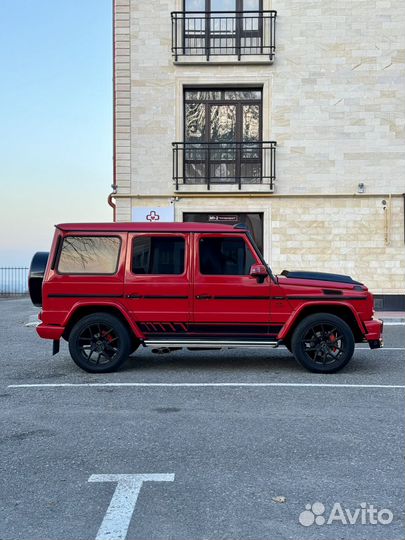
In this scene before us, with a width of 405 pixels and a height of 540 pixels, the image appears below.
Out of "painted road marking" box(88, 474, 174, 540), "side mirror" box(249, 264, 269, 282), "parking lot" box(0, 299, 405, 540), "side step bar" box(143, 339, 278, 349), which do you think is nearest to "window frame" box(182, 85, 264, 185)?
"side mirror" box(249, 264, 269, 282)

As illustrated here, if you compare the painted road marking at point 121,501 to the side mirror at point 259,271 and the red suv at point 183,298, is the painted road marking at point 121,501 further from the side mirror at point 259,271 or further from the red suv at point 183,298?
the side mirror at point 259,271

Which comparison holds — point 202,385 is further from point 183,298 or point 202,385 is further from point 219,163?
point 219,163

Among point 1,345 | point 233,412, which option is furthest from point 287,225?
point 233,412

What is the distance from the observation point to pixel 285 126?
1745 cm

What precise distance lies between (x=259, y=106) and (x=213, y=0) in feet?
11.8

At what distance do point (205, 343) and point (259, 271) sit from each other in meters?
1.24

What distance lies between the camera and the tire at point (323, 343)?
775 cm

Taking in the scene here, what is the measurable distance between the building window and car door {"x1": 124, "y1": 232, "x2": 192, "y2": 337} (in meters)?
11.4

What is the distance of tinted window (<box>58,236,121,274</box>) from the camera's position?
789cm

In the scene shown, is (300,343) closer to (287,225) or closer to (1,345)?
(1,345)

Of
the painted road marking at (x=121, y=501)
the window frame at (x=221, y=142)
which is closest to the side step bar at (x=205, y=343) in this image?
the painted road marking at (x=121, y=501)

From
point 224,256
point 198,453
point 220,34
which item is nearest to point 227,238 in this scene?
point 224,256

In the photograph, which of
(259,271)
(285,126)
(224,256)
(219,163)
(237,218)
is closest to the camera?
(259,271)

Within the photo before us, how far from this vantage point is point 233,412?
571cm
